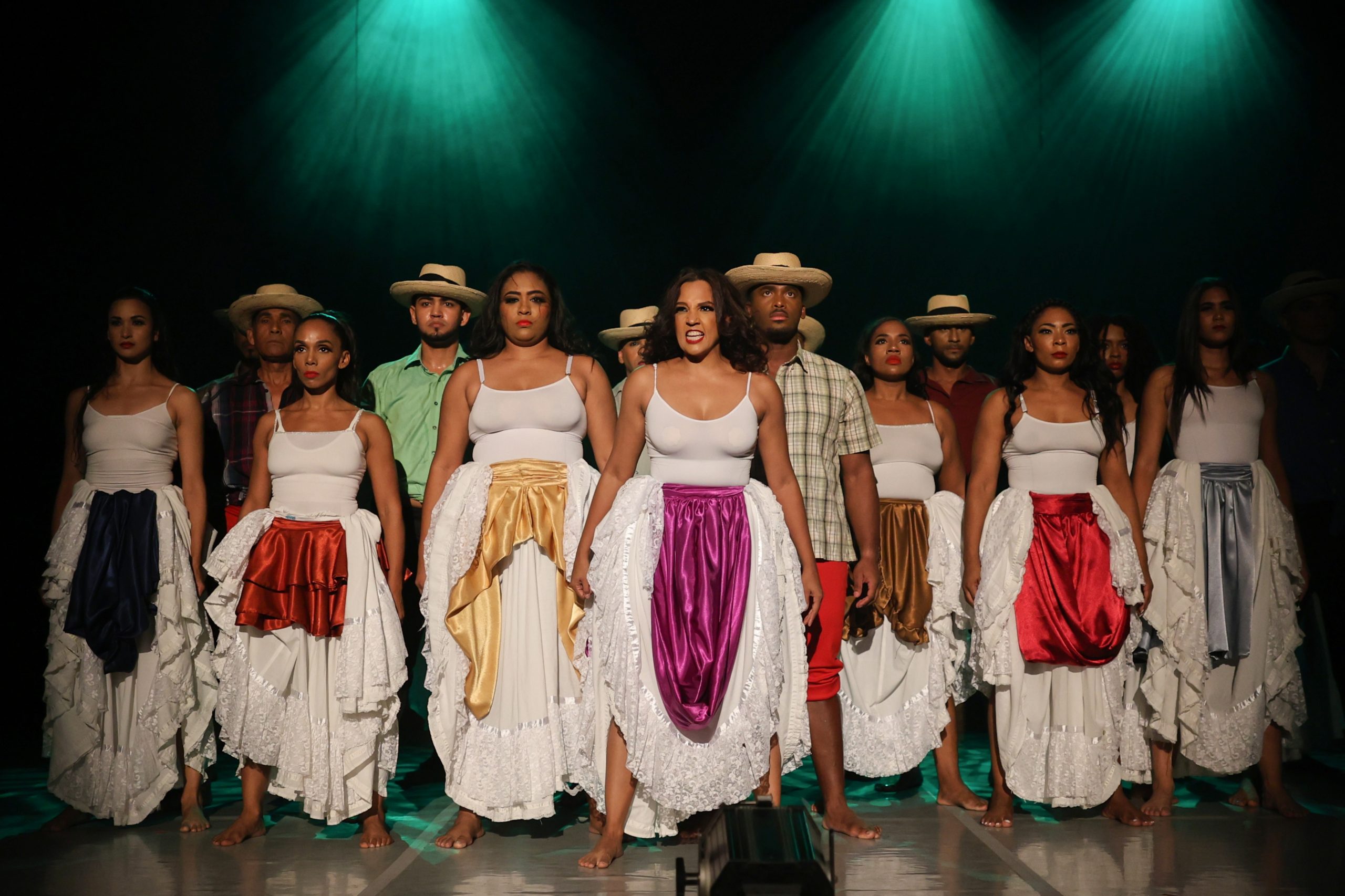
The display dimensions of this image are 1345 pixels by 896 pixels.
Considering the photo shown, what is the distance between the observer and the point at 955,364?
5.74 m

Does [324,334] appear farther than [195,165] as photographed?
No

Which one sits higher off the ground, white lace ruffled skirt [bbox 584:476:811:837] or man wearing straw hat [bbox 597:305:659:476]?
man wearing straw hat [bbox 597:305:659:476]

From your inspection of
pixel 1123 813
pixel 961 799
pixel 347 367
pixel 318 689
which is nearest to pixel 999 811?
pixel 961 799

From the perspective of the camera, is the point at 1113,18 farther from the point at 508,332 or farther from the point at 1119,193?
the point at 508,332

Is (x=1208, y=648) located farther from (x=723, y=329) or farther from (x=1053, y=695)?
(x=723, y=329)

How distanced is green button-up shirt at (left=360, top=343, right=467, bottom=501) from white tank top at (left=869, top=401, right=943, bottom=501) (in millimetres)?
1850

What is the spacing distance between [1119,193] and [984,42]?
1.15m

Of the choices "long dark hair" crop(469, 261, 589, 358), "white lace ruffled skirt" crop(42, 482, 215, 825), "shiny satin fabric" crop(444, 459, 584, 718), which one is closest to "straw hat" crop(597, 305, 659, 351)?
"long dark hair" crop(469, 261, 589, 358)

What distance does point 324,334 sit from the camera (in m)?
4.02

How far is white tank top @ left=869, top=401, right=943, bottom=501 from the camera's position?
453cm

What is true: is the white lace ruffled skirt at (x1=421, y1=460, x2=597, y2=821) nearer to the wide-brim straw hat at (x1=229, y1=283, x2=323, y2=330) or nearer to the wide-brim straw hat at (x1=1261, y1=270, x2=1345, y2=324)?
the wide-brim straw hat at (x1=229, y1=283, x2=323, y2=330)

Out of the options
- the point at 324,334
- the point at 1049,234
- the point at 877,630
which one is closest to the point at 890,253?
the point at 1049,234

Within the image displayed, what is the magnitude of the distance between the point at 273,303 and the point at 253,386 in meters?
0.43

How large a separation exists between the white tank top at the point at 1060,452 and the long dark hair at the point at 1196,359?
0.40 m
